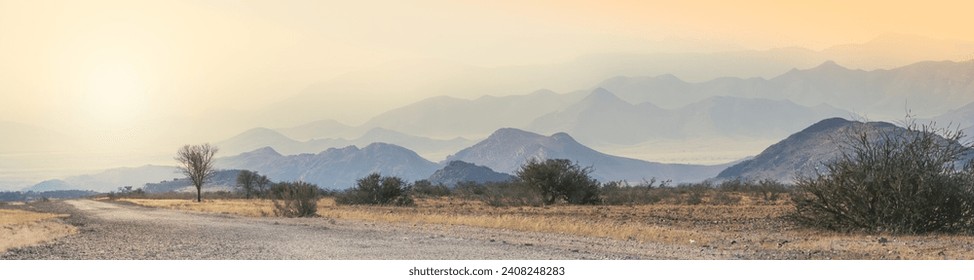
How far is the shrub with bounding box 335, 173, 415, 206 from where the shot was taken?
5528cm

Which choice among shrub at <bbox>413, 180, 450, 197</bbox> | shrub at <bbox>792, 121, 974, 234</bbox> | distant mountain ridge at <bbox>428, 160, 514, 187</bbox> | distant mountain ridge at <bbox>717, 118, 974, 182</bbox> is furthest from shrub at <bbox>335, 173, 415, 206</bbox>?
distant mountain ridge at <bbox>428, 160, 514, 187</bbox>

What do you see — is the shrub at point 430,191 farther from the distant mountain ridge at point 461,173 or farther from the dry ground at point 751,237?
the distant mountain ridge at point 461,173

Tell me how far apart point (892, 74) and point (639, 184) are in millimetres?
41311

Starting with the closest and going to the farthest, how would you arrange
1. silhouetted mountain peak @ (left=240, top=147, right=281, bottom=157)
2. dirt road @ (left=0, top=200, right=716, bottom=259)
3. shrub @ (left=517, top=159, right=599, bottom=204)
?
dirt road @ (left=0, top=200, right=716, bottom=259) < shrub @ (left=517, top=159, right=599, bottom=204) < silhouetted mountain peak @ (left=240, top=147, right=281, bottom=157)

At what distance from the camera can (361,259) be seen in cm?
1639

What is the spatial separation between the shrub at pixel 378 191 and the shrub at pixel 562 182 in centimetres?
807

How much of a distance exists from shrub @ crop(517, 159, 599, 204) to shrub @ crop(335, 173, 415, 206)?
807 centimetres

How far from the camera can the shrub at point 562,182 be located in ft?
164

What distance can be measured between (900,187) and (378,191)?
37111 mm

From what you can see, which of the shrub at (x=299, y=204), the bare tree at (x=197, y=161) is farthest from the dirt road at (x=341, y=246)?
the bare tree at (x=197, y=161)

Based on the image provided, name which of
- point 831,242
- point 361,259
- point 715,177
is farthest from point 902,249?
point 715,177

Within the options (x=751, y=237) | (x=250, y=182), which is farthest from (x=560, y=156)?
(x=250, y=182)

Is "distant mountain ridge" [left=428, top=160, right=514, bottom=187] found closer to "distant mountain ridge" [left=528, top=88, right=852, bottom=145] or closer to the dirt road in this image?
"distant mountain ridge" [left=528, top=88, right=852, bottom=145]

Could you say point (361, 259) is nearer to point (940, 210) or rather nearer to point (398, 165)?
point (940, 210)
